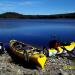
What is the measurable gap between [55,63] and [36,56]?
2421 millimetres

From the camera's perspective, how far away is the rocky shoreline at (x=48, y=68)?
20.0m

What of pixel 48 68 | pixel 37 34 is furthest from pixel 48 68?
pixel 37 34

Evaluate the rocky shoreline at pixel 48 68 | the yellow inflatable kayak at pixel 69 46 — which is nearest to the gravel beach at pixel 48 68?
the rocky shoreline at pixel 48 68

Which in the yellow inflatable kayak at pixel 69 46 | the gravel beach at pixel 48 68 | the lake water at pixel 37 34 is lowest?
the lake water at pixel 37 34

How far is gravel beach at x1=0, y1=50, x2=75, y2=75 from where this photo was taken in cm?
2008

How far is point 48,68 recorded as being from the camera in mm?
22344

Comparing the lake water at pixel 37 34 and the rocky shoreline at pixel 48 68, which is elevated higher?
the rocky shoreline at pixel 48 68

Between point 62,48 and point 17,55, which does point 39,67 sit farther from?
point 62,48

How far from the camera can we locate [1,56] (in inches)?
1104

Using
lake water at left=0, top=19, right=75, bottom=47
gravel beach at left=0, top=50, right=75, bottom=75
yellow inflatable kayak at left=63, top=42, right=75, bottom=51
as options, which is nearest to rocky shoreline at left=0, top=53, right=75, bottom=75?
gravel beach at left=0, top=50, right=75, bottom=75

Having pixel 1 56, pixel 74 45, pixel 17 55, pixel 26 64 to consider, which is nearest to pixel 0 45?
pixel 1 56

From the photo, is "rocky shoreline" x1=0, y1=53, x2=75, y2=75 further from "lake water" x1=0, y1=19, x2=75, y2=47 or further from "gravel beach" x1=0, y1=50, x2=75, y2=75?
"lake water" x1=0, y1=19, x2=75, y2=47

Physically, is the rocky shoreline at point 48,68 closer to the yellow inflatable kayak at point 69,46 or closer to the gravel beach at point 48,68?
the gravel beach at point 48,68

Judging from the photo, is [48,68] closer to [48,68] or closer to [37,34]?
[48,68]
